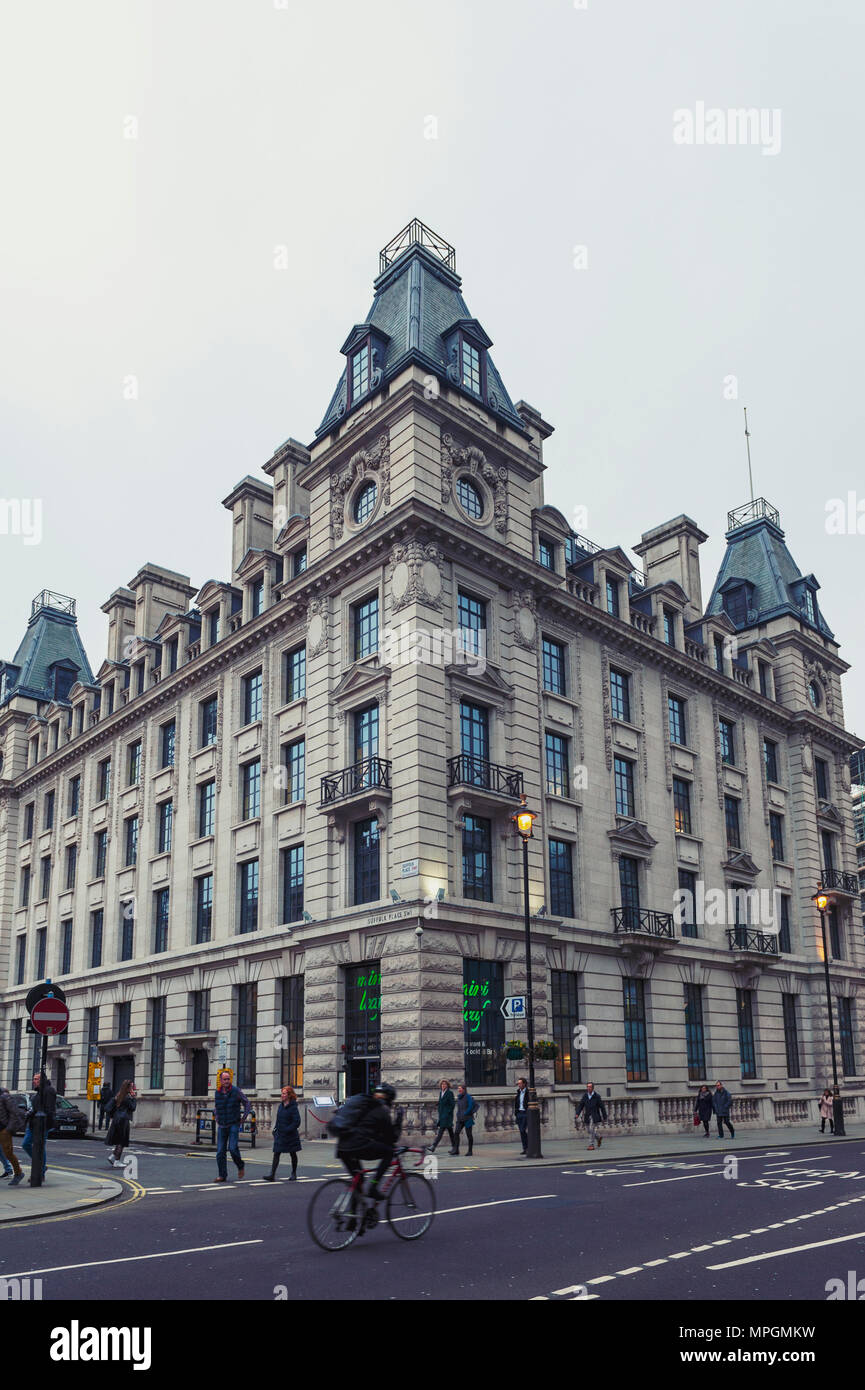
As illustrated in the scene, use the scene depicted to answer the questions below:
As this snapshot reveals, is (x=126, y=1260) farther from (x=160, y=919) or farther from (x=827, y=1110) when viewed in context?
(x=160, y=919)

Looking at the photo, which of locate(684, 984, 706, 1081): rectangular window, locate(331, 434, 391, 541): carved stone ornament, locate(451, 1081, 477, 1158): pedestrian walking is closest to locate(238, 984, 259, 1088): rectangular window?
locate(451, 1081, 477, 1158): pedestrian walking

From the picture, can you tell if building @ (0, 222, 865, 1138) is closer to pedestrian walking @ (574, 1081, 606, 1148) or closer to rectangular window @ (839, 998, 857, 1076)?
rectangular window @ (839, 998, 857, 1076)

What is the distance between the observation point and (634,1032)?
35.1 metres

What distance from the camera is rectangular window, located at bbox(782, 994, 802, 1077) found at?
140 feet

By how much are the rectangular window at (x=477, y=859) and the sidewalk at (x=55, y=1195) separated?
12.2 metres

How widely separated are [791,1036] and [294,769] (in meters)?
23.0

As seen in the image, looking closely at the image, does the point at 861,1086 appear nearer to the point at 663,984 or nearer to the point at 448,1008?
the point at 663,984

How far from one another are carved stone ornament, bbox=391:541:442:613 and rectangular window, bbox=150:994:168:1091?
720 inches

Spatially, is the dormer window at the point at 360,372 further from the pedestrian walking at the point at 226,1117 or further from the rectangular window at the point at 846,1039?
the rectangular window at the point at 846,1039

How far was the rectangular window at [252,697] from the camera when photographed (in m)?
37.3

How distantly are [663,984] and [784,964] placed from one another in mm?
9237

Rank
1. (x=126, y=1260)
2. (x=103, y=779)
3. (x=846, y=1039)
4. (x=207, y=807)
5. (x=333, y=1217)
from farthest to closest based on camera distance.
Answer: (x=103, y=779) < (x=846, y=1039) < (x=207, y=807) < (x=333, y=1217) < (x=126, y=1260)

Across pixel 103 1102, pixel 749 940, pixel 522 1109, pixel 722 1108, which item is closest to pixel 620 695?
pixel 749 940
